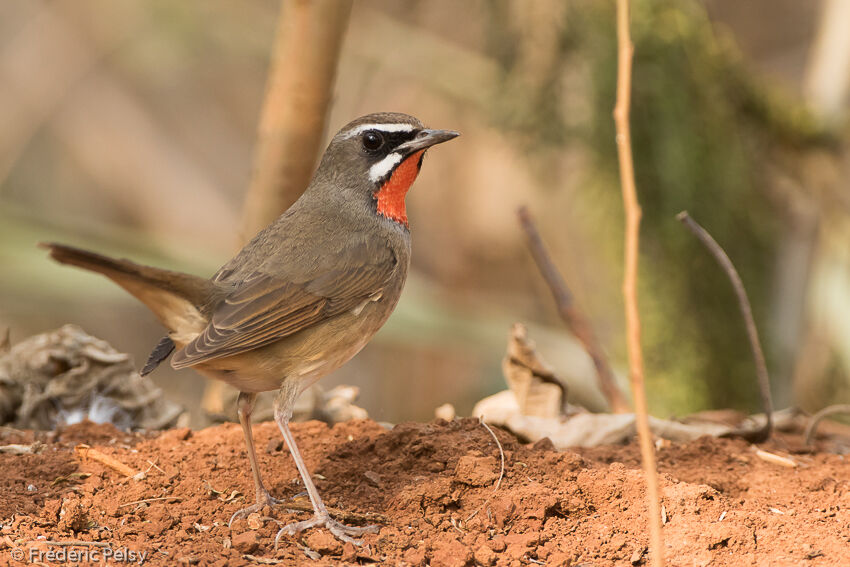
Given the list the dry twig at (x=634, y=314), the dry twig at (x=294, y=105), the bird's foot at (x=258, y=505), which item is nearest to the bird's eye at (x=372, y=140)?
the dry twig at (x=294, y=105)

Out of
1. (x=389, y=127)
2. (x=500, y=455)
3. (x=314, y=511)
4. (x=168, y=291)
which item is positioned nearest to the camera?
(x=314, y=511)

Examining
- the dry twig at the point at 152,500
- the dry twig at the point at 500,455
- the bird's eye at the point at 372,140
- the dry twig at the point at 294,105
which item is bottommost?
the dry twig at the point at 500,455

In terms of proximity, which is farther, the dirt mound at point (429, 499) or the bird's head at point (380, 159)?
the bird's head at point (380, 159)

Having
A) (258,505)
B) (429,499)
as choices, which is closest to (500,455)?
(429,499)

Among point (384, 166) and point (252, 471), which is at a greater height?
point (384, 166)

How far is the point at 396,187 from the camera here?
14.8ft

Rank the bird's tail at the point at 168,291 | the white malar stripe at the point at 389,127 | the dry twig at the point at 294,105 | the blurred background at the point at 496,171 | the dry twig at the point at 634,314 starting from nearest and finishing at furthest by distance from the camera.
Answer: the dry twig at the point at 634,314 < the bird's tail at the point at 168,291 < the white malar stripe at the point at 389,127 < the dry twig at the point at 294,105 < the blurred background at the point at 496,171

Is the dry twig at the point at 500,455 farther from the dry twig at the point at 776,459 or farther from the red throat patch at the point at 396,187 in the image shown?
the dry twig at the point at 776,459

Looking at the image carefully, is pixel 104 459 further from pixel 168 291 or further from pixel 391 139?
pixel 391 139

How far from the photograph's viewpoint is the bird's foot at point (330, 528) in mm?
3165

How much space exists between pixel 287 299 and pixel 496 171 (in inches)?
231

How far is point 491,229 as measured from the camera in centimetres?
971

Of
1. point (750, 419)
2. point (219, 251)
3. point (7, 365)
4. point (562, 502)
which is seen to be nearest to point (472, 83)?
point (219, 251)

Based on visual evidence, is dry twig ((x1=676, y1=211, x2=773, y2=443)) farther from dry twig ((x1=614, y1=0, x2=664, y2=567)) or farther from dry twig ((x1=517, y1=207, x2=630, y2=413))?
Result: dry twig ((x1=614, y1=0, x2=664, y2=567))
